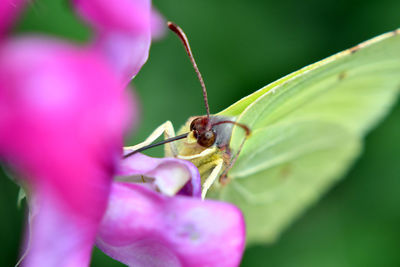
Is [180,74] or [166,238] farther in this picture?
Result: [180,74]

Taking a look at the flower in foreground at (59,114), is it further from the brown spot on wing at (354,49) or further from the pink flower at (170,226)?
the brown spot on wing at (354,49)

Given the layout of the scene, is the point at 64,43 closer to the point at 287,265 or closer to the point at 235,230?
the point at 235,230

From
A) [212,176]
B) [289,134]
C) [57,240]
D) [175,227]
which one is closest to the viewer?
[57,240]

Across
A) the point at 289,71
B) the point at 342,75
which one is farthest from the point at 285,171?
the point at 289,71

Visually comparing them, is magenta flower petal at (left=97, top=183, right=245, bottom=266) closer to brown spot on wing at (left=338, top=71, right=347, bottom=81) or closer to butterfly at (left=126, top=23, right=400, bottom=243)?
butterfly at (left=126, top=23, right=400, bottom=243)

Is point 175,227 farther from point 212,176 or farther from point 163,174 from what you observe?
point 212,176

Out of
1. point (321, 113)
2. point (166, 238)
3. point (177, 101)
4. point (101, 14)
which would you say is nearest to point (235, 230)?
point (166, 238)

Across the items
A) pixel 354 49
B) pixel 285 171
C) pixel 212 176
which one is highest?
pixel 354 49
